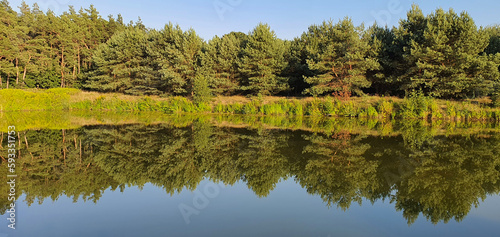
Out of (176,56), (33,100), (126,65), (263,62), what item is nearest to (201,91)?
(263,62)

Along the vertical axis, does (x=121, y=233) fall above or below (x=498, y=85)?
below

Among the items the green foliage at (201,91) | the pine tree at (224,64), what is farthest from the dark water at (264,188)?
the pine tree at (224,64)

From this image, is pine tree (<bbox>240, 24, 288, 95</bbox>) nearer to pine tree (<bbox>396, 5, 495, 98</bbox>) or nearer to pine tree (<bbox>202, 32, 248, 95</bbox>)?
pine tree (<bbox>202, 32, 248, 95</bbox>)

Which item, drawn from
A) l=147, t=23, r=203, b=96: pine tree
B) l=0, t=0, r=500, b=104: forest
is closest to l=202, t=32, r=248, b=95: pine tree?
l=0, t=0, r=500, b=104: forest

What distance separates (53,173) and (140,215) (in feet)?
10.8

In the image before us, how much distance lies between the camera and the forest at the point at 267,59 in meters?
21.8

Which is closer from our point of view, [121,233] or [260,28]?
[121,233]

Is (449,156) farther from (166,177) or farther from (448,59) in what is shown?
(448,59)

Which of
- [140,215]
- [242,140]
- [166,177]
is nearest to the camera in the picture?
[140,215]

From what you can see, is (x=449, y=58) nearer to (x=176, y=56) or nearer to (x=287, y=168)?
(x=287, y=168)

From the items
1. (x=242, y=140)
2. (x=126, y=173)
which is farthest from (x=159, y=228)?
(x=242, y=140)

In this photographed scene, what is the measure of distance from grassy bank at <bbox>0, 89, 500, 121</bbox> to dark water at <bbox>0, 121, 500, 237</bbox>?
12.3m

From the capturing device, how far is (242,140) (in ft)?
34.8

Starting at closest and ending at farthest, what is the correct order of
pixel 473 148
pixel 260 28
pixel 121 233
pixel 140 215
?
pixel 121 233 → pixel 140 215 → pixel 473 148 → pixel 260 28
